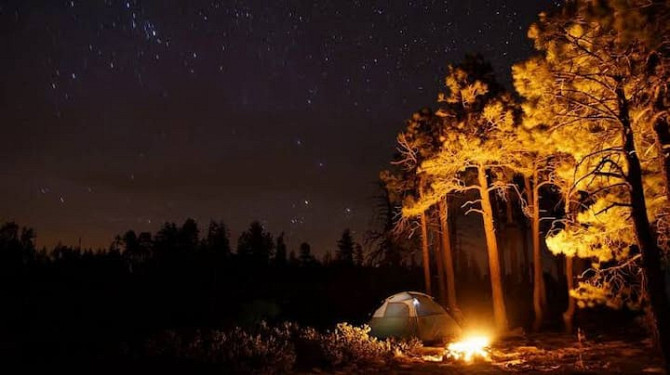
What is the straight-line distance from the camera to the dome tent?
18364 mm

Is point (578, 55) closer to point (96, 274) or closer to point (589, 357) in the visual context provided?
point (589, 357)

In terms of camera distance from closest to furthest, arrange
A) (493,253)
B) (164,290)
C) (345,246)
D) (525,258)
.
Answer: (493,253) → (525,258) → (164,290) → (345,246)

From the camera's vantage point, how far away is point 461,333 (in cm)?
1927

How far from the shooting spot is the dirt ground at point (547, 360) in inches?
488

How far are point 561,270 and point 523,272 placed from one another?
4.30 metres

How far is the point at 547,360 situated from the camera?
13836mm

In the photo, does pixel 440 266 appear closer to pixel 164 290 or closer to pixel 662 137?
pixel 662 137

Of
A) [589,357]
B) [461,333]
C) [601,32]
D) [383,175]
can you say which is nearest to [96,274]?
[383,175]

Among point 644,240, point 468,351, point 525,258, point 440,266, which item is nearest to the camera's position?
point 644,240

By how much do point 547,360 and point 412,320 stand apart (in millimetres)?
5448

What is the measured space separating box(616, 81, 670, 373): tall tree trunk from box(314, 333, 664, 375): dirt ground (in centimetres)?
256

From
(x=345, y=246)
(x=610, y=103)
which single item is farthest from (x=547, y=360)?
(x=345, y=246)

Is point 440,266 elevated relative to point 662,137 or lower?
lower

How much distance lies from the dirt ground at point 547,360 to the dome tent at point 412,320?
1.99 metres
